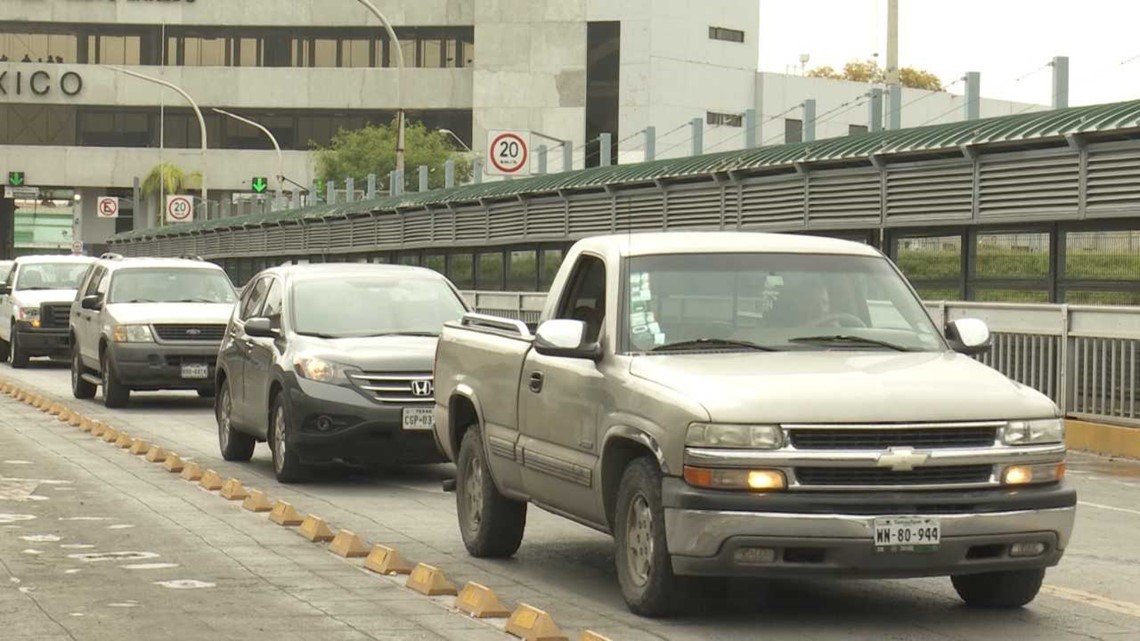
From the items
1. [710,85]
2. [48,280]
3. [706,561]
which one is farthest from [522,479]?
[710,85]

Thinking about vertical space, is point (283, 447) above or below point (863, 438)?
below

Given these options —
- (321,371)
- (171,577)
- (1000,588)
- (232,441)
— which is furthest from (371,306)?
(1000,588)

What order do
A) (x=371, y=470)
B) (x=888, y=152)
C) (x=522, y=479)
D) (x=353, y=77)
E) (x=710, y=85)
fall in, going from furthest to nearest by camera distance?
(x=353, y=77) < (x=710, y=85) < (x=888, y=152) < (x=371, y=470) < (x=522, y=479)

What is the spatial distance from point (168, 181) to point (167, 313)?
7993 cm

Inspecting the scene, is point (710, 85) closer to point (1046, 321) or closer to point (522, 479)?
point (1046, 321)

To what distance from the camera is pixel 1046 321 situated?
Answer: 20.0 m

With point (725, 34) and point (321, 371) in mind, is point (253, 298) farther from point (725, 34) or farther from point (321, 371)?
point (725, 34)

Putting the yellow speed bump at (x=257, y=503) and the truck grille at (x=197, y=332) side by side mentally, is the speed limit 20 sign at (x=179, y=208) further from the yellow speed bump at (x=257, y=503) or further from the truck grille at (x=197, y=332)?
the yellow speed bump at (x=257, y=503)

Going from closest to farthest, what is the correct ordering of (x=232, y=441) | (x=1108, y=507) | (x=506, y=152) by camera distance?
(x=1108, y=507), (x=232, y=441), (x=506, y=152)

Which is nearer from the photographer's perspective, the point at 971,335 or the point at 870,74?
the point at 971,335

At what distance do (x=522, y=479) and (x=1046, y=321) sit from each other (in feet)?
36.4

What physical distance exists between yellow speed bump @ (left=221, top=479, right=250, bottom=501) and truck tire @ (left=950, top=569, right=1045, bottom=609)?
248 inches

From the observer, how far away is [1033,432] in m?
8.41

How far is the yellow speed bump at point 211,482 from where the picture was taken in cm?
1480
